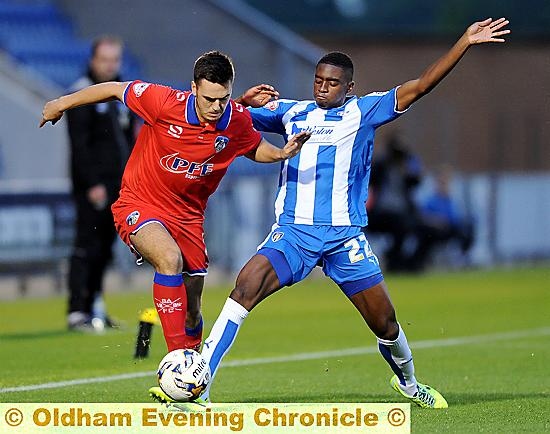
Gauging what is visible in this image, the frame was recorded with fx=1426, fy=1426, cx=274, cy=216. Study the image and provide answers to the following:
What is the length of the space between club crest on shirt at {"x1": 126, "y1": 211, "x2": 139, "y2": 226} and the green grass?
107 centimetres

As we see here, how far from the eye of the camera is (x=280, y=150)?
801 centimetres

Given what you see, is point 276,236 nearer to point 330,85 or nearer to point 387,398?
point 330,85

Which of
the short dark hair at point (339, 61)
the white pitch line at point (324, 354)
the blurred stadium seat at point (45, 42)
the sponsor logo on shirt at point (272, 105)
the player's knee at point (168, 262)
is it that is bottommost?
the white pitch line at point (324, 354)

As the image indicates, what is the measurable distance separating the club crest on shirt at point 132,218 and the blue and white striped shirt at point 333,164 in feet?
2.70

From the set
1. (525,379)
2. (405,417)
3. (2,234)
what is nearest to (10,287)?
(2,234)

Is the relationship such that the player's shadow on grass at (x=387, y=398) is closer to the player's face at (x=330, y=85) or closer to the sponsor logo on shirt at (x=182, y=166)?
the sponsor logo on shirt at (x=182, y=166)

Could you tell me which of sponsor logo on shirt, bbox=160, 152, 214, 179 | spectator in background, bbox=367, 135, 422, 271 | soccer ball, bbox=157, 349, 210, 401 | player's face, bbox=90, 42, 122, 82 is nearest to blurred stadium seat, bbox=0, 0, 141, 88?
spectator in background, bbox=367, 135, 422, 271

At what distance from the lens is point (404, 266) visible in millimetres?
22422

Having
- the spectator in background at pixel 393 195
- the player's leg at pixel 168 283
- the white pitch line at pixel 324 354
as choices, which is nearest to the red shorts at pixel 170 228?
the player's leg at pixel 168 283

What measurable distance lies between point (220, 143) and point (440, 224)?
15.7 metres

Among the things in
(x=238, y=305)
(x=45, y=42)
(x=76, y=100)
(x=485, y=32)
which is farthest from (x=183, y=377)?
(x=45, y=42)

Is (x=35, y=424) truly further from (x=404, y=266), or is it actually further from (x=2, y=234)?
(x=404, y=266)

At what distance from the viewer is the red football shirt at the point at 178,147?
26.1 feet

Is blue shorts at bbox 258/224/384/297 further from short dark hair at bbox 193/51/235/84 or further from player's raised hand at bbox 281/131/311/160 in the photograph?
short dark hair at bbox 193/51/235/84
